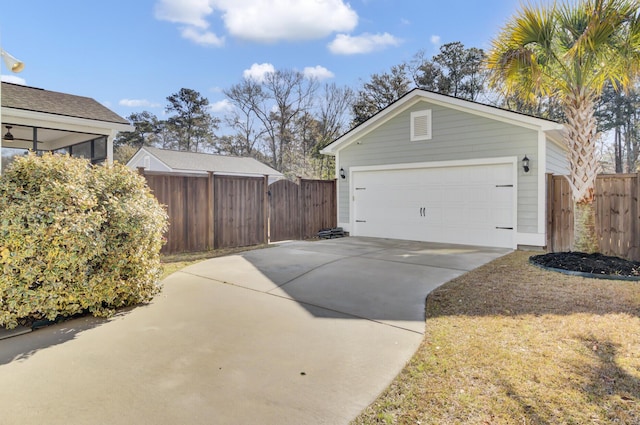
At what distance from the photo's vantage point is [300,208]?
10945 millimetres

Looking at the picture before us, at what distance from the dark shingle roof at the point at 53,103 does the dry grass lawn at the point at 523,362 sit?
31.7 feet

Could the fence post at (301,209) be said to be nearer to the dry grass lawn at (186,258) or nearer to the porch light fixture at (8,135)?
the dry grass lawn at (186,258)

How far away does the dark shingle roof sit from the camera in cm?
837

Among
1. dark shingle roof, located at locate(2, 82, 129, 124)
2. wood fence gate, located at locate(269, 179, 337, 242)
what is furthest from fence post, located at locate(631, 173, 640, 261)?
dark shingle roof, located at locate(2, 82, 129, 124)

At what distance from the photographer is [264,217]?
9938 millimetres

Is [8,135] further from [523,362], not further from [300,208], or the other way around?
[523,362]

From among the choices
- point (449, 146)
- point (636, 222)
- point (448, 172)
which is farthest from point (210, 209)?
point (636, 222)

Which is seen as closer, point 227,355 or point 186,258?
point 227,355

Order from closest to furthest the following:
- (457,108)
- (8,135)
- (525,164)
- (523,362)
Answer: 1. (523,362)
2. (525,164)
3. (8,135)
4. (457,108)

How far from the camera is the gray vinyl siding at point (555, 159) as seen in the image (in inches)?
337

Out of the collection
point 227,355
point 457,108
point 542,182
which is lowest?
point 227,355

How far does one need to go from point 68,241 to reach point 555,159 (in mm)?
10569

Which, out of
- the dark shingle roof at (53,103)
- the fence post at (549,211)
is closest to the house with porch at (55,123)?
the dark shingle roof at (53,103)

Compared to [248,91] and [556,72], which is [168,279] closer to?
[556,72]
